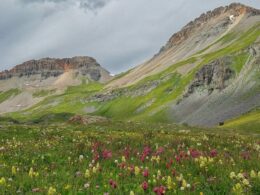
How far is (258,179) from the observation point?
1078cm

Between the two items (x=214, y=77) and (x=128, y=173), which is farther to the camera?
(x=214, y=77)

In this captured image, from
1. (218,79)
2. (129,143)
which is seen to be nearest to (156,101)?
(218,79)

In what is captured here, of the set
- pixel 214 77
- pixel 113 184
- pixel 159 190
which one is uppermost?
pixel 214 77

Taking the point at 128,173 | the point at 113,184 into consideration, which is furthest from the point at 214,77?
the point at 113,184

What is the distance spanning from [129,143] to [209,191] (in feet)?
31.8

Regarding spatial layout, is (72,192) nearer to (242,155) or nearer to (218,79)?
(242,155)

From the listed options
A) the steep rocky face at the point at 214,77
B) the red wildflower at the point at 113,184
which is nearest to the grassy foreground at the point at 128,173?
the red wildflower at the point at 113,184

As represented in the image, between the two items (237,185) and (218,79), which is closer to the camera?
(237,185)

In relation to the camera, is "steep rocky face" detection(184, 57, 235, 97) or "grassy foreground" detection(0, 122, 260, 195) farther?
"steep rocky face" detection(184, 57, 235, 97)

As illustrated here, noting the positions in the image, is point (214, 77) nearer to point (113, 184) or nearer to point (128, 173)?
point (128, 173)

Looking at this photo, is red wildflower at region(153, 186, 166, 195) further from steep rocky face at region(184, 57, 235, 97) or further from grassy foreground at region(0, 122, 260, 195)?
steep rocky face at region(184, 57, 235, 97)

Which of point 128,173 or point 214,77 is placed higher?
point 214,77

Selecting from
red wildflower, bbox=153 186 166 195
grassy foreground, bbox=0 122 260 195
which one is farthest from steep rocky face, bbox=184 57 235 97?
red wildflower, bbox=153 186 166 195

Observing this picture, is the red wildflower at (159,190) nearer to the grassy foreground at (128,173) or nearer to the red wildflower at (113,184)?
the grassy foreground at (128,173)
